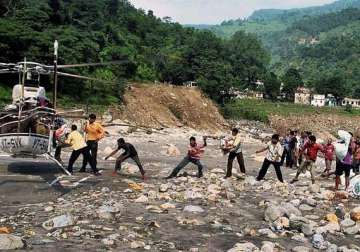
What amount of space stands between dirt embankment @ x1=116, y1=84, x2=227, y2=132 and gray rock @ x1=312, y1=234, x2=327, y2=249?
1441 inches

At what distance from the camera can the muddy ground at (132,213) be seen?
1057 cm

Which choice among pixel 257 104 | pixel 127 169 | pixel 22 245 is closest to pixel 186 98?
pixel 257 104

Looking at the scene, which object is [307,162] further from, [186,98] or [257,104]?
[257,104]

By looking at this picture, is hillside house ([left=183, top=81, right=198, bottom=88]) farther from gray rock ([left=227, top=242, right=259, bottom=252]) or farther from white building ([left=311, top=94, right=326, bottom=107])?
gray rock ([left=227, top=242, right=259, bottom=252])

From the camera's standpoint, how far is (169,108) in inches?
2212

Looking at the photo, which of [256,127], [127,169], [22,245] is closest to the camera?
[22,245]

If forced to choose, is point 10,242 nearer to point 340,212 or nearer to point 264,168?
point 340,212

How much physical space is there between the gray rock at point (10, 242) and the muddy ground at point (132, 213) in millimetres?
227

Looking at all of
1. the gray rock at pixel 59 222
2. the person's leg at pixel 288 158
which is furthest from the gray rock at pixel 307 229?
the person's leg at pixel 288 158

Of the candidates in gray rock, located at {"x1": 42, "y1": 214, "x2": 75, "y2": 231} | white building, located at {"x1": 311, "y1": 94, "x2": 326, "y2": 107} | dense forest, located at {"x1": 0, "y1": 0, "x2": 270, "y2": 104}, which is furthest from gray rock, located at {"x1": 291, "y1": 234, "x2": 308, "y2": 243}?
white building, located at {"x1": 311, "y1": 94, "x2": 326, "y2": 107}

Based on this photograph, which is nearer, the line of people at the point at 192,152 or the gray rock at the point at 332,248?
the gray rock at the point at 332,248

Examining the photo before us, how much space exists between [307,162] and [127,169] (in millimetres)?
6004

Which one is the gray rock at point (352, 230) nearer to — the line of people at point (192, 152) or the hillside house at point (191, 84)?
the line of people at point (192, 152)

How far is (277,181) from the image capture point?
59.5 feet
